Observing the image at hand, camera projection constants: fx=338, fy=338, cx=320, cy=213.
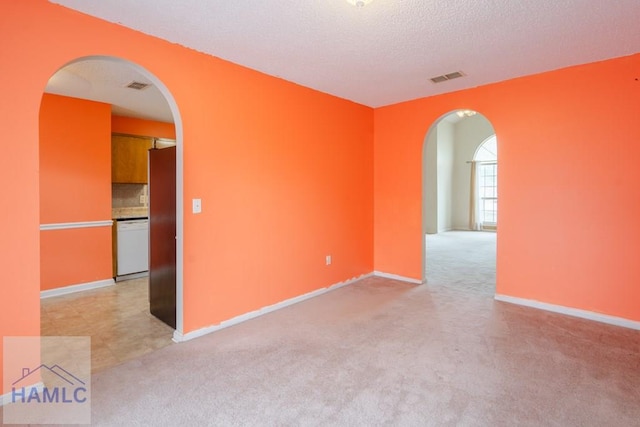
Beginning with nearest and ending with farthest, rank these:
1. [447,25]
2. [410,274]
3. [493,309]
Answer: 1. [447,25]
2. [493,309]
3. [410,274]

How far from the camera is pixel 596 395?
2.06m

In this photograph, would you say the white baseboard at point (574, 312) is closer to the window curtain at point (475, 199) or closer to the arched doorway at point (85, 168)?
the arched doorway at point (85, 168)

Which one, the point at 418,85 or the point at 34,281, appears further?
the point at 418,85

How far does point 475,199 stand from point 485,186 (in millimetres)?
495

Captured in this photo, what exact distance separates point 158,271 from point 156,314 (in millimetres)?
455

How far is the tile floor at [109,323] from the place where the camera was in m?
2.70

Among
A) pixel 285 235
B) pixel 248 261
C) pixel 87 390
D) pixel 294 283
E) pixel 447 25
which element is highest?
pixel 447 25

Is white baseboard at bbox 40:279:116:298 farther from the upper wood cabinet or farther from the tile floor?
the upper wood cabinet

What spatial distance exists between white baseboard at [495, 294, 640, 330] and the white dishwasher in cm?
483

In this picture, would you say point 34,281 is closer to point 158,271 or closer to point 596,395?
point 158,271

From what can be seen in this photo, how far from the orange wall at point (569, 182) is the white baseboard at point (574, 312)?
1.8 inches

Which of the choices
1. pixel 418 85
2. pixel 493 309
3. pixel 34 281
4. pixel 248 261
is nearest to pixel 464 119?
pixel 418 85

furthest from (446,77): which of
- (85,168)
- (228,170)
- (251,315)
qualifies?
(85,168)

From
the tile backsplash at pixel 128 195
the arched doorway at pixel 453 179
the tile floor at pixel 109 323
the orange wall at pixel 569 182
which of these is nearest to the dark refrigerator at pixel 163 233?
the tile floor at pixel 109 323
